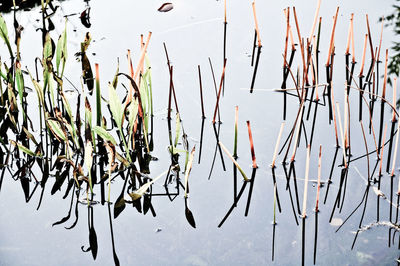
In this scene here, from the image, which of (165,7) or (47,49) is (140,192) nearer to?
(47,49)

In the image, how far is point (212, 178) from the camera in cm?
144

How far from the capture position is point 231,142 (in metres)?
1.56

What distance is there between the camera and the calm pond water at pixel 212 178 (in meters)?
1.25

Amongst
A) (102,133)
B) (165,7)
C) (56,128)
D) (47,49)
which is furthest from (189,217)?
(165,7)

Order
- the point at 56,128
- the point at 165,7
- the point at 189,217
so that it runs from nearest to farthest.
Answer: the point at 189,217
the point at 56,128
the point at 165,7

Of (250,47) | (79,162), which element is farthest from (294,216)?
(250,47)

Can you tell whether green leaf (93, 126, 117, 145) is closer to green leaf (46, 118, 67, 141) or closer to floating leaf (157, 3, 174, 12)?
green leaf (46, 118, 67, 141)

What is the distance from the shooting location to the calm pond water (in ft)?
4.12

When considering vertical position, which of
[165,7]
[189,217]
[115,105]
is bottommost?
[189,217]

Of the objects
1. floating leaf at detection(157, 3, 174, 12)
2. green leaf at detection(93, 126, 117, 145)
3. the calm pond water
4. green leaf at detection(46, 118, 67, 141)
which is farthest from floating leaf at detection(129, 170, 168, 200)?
floating leaf at detection(157, 3, 174, 12)

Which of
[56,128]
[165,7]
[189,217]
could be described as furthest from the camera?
[165,7]

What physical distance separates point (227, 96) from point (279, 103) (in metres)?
0.19

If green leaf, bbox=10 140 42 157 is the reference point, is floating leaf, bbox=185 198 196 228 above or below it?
below

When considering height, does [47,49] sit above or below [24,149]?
above
